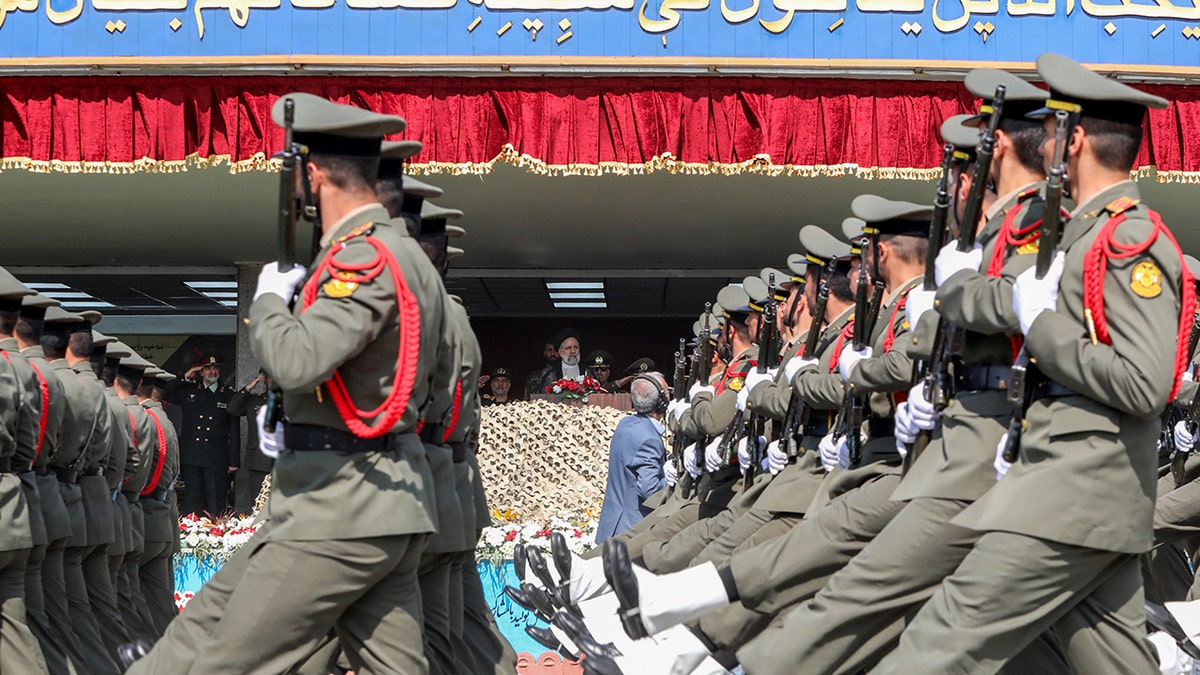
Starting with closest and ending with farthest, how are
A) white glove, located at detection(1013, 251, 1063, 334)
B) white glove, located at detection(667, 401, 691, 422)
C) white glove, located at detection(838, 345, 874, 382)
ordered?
white glove, located at detection(1013, 251, 1063, 334) < white glove, located at detection(838, 345, 874, 382) < white glove, located at detection(667, 401, 691, 422)

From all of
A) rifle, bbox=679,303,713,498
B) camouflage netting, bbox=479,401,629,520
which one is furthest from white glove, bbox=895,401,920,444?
camouflage netting, bbox=479,401,629,520

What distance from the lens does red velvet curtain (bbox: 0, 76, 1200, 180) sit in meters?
10.1

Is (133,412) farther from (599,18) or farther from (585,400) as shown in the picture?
(585,400)

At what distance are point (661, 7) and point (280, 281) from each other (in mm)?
6684

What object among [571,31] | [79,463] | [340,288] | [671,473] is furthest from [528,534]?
[340,288]

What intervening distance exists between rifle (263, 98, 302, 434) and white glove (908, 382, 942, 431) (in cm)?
163

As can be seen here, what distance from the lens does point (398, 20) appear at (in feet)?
32.9

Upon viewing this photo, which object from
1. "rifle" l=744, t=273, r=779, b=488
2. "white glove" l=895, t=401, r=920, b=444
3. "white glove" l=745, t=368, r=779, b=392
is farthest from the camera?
"rifle" l=744, t=273, r=779, b=488

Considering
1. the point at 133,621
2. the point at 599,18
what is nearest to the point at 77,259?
the point at 599,18

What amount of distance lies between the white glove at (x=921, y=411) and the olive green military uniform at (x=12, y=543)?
9.58ft

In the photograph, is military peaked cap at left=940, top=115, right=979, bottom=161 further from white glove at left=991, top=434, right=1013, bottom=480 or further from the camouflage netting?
the camouflage netting

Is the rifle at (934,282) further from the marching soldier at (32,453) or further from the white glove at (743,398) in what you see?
the marching soldier at (32,453)

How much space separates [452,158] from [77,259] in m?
6.65

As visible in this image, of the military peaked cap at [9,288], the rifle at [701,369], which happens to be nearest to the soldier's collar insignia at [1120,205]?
the military peaked cap at [9,288]
